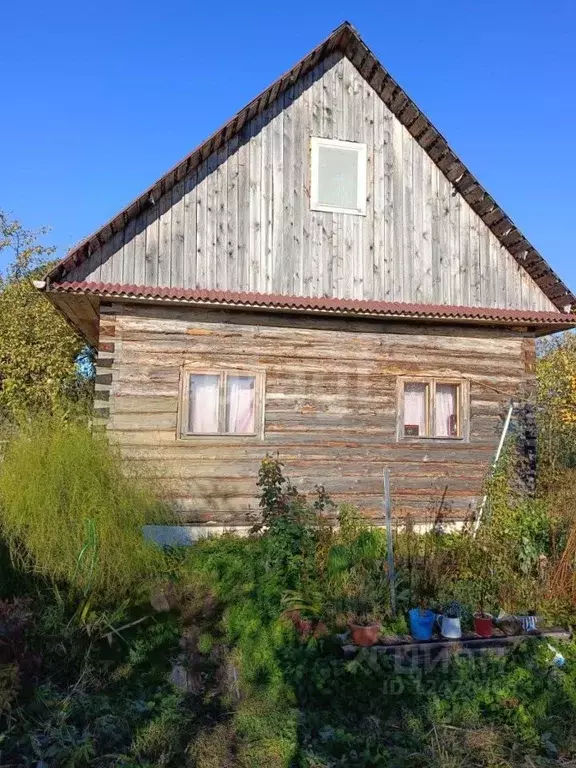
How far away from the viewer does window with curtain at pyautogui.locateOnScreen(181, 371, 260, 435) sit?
375 inches

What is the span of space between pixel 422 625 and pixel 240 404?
4709mm

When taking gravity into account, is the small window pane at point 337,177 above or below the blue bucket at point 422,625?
above

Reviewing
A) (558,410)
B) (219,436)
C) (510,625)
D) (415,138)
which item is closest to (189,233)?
(219,436)

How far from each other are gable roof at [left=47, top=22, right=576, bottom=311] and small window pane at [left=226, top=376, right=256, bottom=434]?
289 centimetres

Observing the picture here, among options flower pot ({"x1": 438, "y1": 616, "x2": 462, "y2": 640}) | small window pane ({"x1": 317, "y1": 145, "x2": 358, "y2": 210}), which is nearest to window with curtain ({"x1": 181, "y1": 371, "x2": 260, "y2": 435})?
small window pane ({"x1": 317, "y1": 145, "x2": 358, "y2": 210})

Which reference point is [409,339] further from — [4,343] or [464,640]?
[4,343]

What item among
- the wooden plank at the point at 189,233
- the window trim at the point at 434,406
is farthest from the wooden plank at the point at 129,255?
the window trim at the point at 434,406

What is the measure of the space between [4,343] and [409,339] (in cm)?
1354

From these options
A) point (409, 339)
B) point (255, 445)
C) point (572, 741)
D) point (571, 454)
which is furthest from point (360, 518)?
point (571, 454)

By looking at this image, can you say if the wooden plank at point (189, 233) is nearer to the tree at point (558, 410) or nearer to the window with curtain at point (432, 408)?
the window with curtain at point (432, 408)

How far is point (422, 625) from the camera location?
605 centimetres

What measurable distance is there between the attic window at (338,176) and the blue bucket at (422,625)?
657 centimetres

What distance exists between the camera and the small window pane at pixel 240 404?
31.7 ft

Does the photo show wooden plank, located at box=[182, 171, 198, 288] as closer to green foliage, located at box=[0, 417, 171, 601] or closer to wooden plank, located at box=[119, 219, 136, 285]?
wooden plank, located at box=[119, 219, 136, 285]
